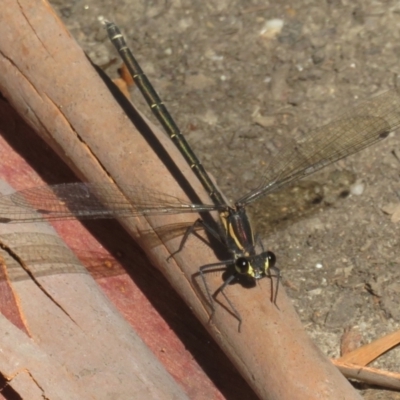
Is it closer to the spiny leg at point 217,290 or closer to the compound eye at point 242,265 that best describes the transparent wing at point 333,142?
the compound eye at point 242,265

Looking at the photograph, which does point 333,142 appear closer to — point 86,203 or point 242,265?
point 242,265

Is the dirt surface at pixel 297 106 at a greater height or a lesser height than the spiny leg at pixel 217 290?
greater

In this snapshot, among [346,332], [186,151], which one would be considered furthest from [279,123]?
[346,332]

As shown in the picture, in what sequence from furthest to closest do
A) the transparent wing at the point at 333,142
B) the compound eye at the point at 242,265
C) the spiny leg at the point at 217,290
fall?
the transparent wing at the point at 333,142 → the compound eye at the point at 242,265 → the spiny leg at the point at 217,290

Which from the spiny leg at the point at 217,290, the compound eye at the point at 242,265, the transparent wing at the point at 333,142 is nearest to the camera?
the spiny leg at the point at 217,290

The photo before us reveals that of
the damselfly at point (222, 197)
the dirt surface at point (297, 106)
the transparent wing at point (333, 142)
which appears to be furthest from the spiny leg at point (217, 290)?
the dirt surface at point (297, 106)

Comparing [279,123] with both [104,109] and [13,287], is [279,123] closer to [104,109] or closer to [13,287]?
[104,109]
